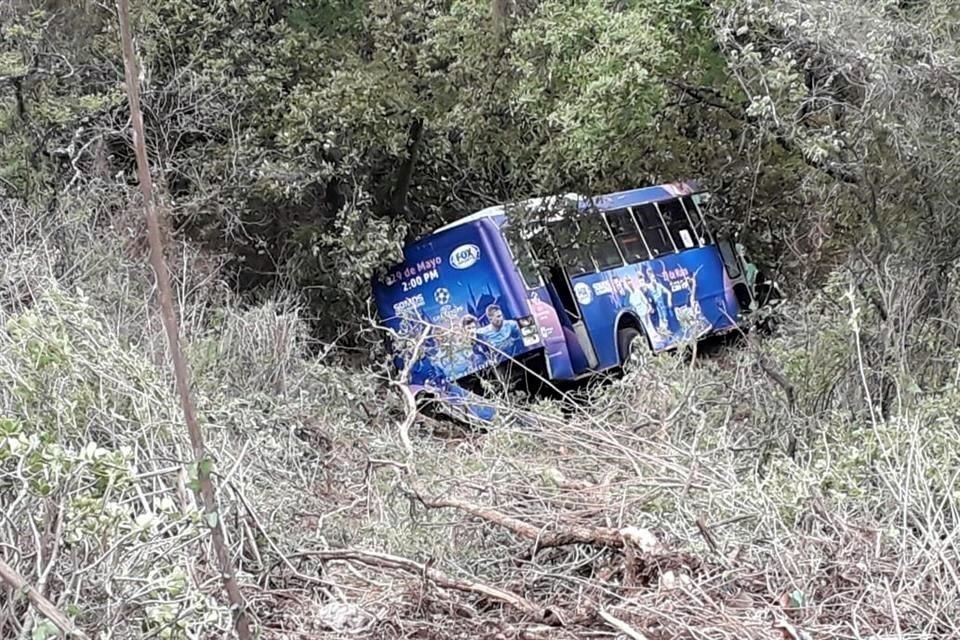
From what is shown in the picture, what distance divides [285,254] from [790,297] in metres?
5.80

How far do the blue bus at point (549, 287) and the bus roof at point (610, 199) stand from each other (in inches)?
0.7

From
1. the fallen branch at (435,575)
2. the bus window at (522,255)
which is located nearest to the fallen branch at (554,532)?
the fallen branch at (435,575)

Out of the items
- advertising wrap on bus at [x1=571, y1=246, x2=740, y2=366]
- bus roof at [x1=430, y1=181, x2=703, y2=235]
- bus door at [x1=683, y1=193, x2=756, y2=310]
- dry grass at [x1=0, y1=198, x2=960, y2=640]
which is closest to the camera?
dry grass at [x1=0, y1=198, x2=960, y2=640]

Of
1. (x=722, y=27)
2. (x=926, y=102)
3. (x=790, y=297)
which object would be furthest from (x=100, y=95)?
(x=926, y=102)

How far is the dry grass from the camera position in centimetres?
328

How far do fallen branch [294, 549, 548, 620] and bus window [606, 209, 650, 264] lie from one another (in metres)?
8.82

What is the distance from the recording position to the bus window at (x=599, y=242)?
38.5 ft

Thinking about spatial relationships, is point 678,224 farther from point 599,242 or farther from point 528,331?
point 528,331

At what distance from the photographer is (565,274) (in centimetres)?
1193

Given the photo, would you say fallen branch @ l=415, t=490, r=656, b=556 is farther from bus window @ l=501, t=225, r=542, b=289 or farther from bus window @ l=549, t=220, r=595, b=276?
bus window @ l=549, t=220, r=595, b=276

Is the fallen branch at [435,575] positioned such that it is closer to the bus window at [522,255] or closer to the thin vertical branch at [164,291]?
the thin vertical branch at [164,291]

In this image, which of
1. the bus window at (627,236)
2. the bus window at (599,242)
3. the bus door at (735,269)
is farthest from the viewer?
the bus door at (735,269)

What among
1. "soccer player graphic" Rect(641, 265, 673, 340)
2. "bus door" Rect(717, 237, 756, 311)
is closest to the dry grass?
"soccer player graphic" Rect(641, 265, 673, 340)

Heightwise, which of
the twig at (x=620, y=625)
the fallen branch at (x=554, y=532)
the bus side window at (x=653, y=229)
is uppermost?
the bus side window at (x=653, y=229)
